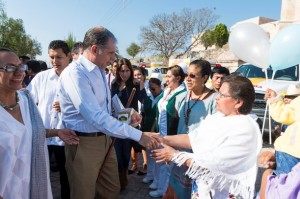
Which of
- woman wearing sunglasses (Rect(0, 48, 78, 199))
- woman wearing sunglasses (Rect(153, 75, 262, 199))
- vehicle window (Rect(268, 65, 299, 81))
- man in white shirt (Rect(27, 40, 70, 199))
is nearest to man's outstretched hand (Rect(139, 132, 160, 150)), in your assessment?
woman wearing sunglasses (Rect(153, 75, 262, 199))

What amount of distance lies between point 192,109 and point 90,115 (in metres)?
1.06

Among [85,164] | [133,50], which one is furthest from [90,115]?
[133,50]

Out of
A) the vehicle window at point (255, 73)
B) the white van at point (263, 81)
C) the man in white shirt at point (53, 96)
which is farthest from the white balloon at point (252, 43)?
the vehicle window at point (255, 73)

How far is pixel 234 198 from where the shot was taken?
1897mm

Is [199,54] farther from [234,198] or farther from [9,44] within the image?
[234,198]

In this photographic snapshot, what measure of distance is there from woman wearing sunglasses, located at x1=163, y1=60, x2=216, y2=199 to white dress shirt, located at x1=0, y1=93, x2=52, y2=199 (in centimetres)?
136

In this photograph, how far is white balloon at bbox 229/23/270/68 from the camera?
163 inches

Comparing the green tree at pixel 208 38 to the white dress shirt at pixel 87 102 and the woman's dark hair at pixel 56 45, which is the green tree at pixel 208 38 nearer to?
the woman's dark hair at pixel 56 45

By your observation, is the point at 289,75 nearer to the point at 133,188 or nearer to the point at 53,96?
the point at 133,188

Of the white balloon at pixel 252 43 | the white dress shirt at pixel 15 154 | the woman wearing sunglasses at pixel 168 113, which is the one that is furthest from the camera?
the white balloon at pixel 252 43

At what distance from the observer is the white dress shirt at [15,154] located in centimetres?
169

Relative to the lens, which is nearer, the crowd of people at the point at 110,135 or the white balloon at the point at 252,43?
the crowd of people at the point at 110,135

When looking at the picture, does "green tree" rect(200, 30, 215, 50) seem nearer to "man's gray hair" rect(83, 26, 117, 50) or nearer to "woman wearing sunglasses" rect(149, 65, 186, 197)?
"woman wearing sunglasses" rect(149, 65, 186, 197)

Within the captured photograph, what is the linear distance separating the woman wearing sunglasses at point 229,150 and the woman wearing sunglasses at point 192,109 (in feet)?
1.82
